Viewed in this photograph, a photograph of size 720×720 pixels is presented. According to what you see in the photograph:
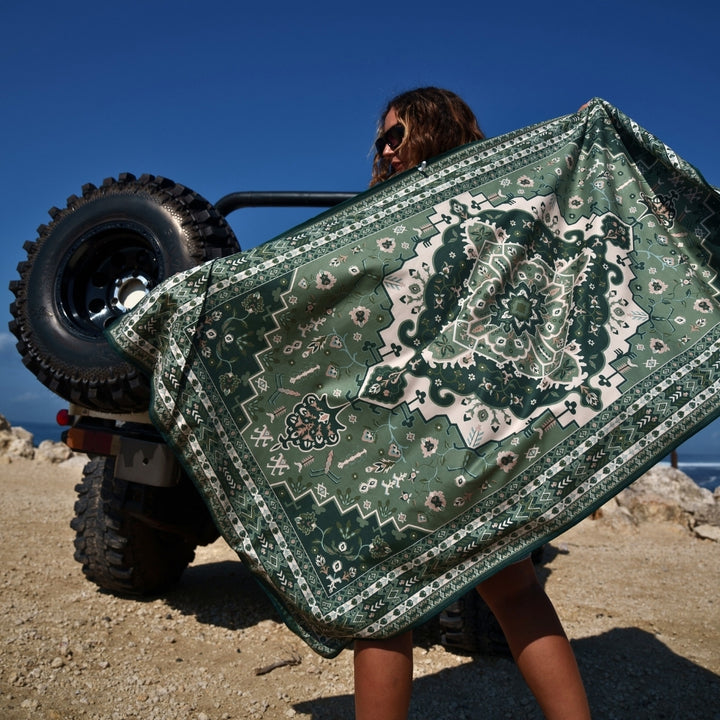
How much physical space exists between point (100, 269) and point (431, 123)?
181cm

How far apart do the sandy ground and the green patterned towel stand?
907 millimetres

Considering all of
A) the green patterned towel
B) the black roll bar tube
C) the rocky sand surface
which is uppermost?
the black roll bar tube

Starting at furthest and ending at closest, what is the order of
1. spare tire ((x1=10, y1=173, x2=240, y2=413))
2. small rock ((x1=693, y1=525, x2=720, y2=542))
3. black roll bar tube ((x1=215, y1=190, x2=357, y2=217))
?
1. small rock ((x1=693, y1=525, x2=720, y2=542))
2. black roll bar tube ((x1=215, y1=190, x2=357, y2=217))
3. spare tire ((x1=10, y1=173, x2=240, y2=413))

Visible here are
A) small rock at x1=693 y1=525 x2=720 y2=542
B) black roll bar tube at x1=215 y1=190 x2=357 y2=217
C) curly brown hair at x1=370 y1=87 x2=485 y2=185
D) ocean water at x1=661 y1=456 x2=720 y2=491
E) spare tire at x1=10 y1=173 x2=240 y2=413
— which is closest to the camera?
curly brown hair at x1=370 y1=87 x2=485 y2=185

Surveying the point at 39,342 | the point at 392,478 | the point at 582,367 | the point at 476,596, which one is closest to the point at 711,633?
the point at 476,596

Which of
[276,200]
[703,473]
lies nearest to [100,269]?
[276,200]

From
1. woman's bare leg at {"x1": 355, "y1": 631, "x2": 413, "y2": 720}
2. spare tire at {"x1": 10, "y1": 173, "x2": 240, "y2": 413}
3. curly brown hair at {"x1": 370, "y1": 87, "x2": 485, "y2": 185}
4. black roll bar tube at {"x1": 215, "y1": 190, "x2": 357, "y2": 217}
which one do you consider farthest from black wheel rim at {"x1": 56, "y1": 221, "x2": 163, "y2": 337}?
woman's bare leg at {"x1": 355, "y1": 631, "x2": 413, "y2": 720}

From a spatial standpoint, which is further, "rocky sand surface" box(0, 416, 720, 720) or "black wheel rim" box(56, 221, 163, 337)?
"black wheel rim" box(56, 221, 163, 337)

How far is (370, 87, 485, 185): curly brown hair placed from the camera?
76.4 inches

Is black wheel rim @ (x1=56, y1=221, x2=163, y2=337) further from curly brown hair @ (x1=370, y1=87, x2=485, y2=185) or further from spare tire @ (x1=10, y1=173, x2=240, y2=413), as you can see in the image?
curly brown hair @ (x1=370, y1=87, x2=485, y2=185)

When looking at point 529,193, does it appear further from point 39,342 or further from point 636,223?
point 39,342

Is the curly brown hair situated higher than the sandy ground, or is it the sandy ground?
the curly brown hair

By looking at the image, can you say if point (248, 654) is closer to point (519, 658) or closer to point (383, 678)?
point (383, 678)

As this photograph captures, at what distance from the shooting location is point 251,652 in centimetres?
263
